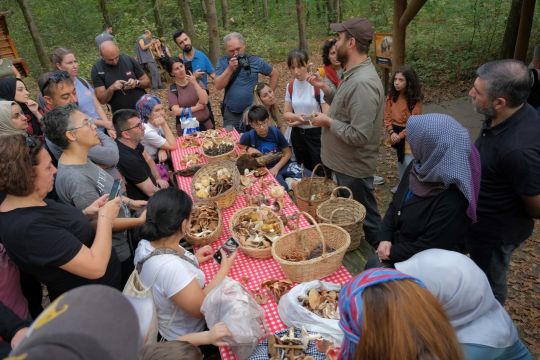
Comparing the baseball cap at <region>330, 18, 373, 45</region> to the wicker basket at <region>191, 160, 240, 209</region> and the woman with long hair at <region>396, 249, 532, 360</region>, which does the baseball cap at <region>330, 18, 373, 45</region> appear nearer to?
the wicker basket at <region>191, 160, 240, 209</region>

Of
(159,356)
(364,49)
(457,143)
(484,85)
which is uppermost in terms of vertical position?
(364,49)

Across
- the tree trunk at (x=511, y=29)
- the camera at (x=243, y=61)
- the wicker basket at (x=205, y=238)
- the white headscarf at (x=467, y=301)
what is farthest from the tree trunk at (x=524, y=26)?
the wicker basket at (x=205, y=238)

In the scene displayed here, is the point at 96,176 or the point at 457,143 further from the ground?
the point at 457,143

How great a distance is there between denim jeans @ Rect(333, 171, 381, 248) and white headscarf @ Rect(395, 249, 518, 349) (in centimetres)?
192

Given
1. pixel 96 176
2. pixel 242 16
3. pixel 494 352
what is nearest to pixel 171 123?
pixel 96 176

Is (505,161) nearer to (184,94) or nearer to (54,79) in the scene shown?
(54,79)

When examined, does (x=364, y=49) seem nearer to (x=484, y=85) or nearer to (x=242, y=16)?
(x=484, y=85)

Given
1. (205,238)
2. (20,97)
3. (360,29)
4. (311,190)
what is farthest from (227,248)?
(20,97)

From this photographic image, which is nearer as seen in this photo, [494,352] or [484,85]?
[494,352]

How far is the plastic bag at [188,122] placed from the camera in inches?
215

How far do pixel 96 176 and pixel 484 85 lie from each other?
3016 mm

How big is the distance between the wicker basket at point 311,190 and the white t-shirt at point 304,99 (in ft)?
3.00

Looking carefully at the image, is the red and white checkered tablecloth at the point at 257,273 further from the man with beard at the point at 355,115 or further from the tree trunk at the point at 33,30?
the tree trunk at the point at 33,30

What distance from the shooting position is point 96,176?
8.99 feet
